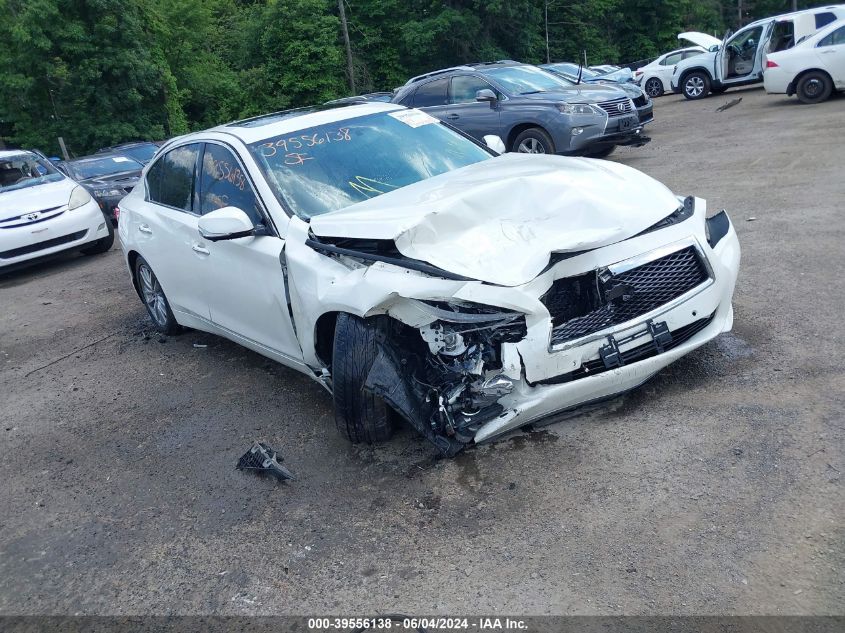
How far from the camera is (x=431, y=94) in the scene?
12695 millimetres

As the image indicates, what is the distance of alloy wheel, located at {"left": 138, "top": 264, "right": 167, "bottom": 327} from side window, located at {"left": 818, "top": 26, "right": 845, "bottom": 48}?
13768 mm

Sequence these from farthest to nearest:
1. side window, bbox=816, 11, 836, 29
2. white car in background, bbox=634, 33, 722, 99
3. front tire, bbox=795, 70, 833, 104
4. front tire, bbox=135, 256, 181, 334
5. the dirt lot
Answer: white car in background, bbox=634, 33, 722, 99
side window, bbox=816, 11, 836, 29
front tire, bbox=795, 70, 833, 104
front tire, bbox=135, 256, 181, 334
the dirt lot

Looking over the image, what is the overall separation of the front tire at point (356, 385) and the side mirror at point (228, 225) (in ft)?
2.86

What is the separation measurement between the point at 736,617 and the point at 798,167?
26.8ft

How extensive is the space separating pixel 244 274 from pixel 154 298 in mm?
2240

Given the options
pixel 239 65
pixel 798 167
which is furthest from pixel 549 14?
pixel 798 167

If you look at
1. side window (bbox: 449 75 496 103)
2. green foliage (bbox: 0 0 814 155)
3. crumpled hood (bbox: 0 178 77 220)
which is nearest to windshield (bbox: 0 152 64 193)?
crumpled hood (bbox: 0 178 77 220)

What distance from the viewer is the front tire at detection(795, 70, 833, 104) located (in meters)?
14.5

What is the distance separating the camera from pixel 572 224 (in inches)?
147

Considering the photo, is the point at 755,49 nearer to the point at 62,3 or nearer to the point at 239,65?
the point at 62,3

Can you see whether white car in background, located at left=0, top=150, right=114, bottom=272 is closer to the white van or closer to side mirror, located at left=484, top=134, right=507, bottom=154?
side mirror, located at left=484, top=134, right=507, bottom=154

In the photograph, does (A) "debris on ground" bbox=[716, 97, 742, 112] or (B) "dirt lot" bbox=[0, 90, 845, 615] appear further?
(A) "debris on ground" bbox=[716, 97, 742, 112]

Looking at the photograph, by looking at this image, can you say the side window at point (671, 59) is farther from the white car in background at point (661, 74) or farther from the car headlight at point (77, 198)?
the car headlight at point (77, 198)

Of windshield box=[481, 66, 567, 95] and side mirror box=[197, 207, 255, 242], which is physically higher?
side mirror box=[197, 207, 255, 242]
